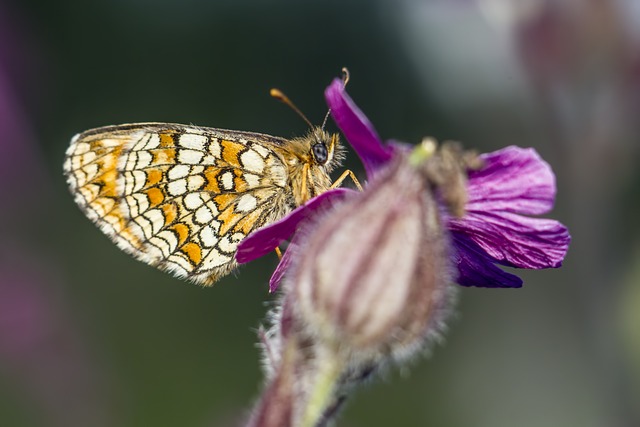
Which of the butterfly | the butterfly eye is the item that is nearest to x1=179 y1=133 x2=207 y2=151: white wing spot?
the butterfly

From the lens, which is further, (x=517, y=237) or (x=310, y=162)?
(x=310, y=162)

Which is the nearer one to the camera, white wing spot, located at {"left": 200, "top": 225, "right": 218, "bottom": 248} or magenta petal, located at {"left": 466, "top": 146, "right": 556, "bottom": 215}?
magenta petal, located at {"left": 466, "top": 146, "right": 556, "bottom": 215}

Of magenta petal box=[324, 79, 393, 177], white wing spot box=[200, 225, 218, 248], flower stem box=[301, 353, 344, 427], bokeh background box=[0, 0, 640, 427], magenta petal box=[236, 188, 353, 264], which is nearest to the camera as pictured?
flower stem box=[301, 353, 344, 427]

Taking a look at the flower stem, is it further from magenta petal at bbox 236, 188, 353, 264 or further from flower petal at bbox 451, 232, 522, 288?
flower petal at bbox 451, 232, 522, 288

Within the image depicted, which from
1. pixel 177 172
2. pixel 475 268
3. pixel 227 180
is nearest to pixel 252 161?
pixel 227 180

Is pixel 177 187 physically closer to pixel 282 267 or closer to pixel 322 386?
pixel 282 267

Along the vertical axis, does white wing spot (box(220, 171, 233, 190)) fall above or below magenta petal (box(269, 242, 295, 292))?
above
